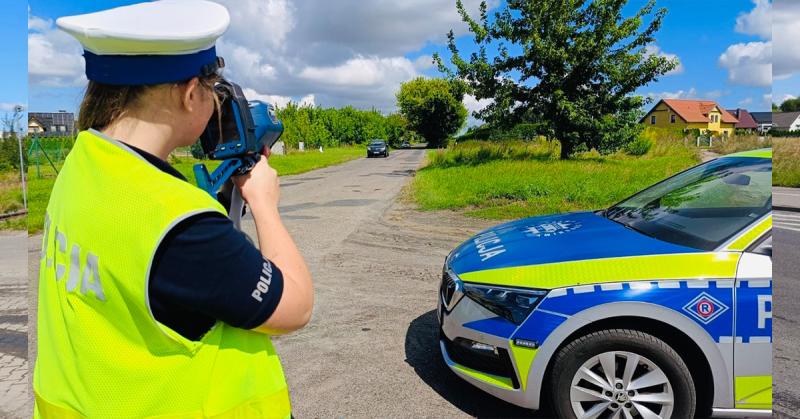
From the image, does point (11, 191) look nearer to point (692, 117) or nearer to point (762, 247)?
point (762, 247)

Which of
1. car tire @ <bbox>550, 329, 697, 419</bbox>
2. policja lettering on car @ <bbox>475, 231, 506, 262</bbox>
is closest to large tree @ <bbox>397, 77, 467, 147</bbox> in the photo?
policja lettering on car @ <bbox>475, 231, 506, 262</bbox>

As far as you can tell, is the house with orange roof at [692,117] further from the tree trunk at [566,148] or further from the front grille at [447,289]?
the front grille at [447,289]

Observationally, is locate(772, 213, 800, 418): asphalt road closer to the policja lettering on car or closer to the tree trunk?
the policja lettering on car

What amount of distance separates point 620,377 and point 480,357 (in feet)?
2.08

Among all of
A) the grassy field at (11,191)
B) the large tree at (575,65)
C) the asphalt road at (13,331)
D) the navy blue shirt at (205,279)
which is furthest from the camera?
the large tree at (575,65)

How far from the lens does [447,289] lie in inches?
119

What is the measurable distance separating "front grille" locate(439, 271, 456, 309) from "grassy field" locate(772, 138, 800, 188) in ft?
5.02

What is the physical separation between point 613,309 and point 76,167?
6.91 feet

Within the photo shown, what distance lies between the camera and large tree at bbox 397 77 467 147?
560 centimetres

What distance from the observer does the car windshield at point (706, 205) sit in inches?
96.3

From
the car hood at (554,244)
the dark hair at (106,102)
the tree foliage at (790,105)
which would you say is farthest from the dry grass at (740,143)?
the dark hair at (106,102)

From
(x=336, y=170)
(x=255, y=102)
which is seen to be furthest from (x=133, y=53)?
(x=336, y=170)

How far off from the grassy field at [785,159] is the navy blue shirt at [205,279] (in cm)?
152

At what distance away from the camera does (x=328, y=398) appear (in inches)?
119
